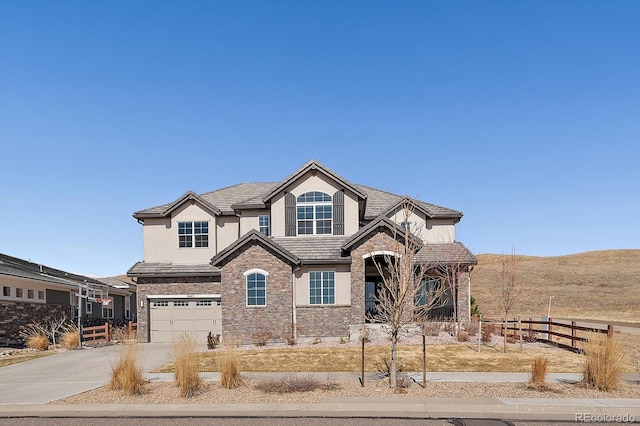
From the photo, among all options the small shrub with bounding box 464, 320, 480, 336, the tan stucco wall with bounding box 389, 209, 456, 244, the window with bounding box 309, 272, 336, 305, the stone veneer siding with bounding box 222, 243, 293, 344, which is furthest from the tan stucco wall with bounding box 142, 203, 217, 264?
the small shrub with bounding box 464, 320, 480, 336

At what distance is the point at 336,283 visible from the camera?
2322 centimetres

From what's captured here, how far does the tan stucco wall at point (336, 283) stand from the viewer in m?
23.1

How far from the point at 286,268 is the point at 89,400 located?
41.6 ft

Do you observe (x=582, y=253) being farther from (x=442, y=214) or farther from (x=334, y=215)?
(x=334, y=215)

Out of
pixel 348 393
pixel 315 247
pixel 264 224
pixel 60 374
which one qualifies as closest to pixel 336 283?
pixel 315 247

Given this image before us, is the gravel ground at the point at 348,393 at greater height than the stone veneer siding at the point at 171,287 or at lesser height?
lesser

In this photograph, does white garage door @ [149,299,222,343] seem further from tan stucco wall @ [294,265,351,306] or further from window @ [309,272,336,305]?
window @ [309,272,336,305]

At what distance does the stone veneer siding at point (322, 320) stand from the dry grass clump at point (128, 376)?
40.1 ft

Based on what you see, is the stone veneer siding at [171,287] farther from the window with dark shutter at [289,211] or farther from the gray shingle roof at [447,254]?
the gray shingle roof at [447,254]

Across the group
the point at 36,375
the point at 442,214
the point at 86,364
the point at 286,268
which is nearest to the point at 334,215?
the point at 286,268

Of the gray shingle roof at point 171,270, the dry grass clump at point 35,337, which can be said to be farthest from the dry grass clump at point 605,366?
the dry grass clump at point 35,337

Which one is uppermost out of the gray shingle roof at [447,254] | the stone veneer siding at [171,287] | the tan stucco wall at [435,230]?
the tan stucco wall at [435,230]

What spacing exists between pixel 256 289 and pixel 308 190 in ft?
20.6

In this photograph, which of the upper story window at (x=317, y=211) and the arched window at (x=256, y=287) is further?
the upper story window at (x=317, y=211)
